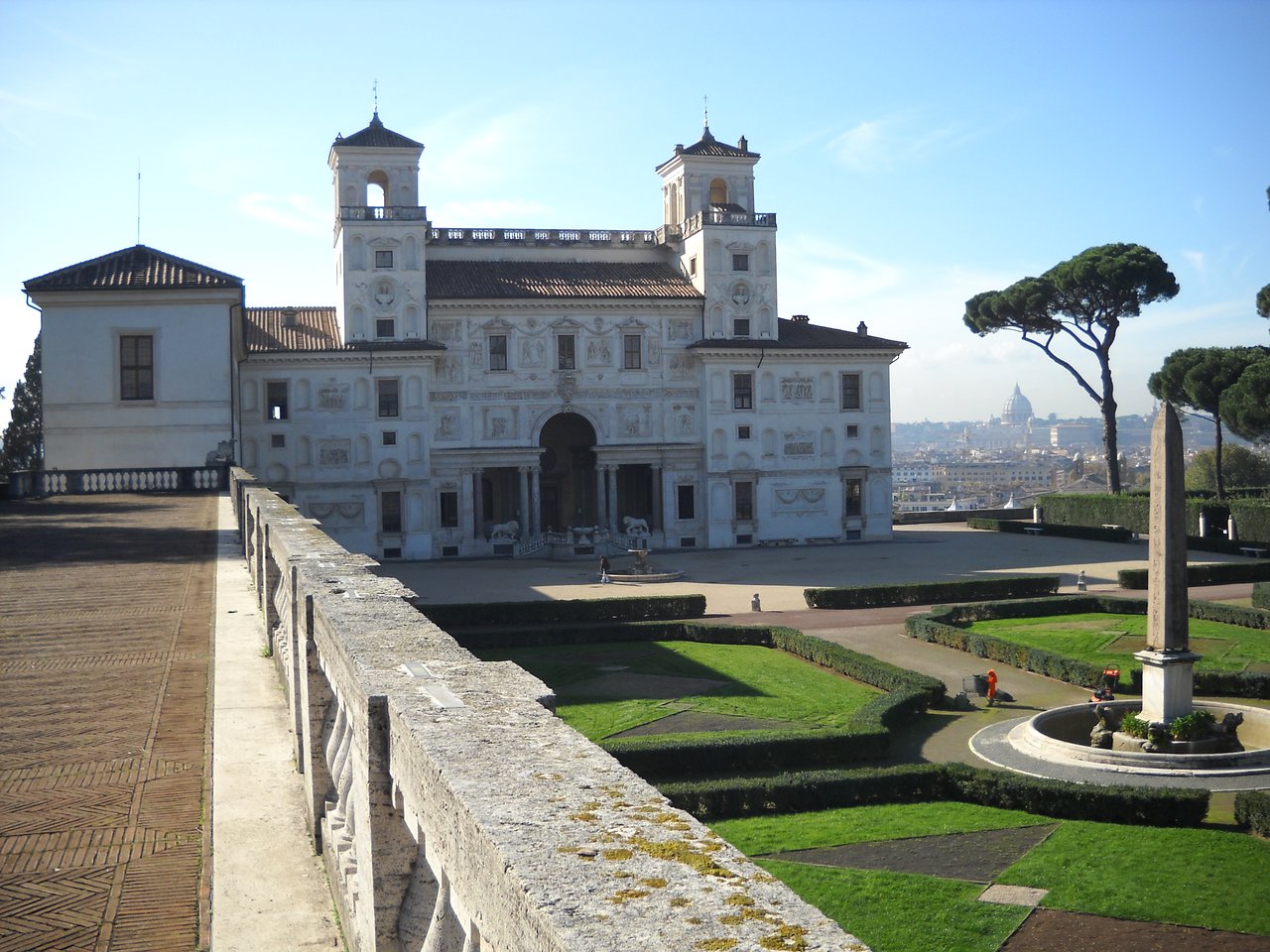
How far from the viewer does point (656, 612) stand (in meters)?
33.6

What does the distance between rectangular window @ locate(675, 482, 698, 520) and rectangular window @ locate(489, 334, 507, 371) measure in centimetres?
862

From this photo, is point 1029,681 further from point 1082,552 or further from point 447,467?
point 447,467

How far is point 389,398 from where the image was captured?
50.3 m

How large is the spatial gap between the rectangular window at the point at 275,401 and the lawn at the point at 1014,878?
37.0m

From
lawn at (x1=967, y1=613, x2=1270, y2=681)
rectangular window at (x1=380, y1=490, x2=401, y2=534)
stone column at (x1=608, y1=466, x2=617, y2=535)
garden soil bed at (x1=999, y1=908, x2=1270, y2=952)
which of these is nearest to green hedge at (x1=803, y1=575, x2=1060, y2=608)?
lawn at (x1=967, y1=613, x2=1270, y2=681)

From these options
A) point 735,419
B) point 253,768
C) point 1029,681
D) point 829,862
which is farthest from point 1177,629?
point 735,419

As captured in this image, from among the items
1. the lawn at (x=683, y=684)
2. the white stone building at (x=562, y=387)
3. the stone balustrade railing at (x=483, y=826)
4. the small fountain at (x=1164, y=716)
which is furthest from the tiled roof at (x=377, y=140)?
the stone balustrade railing at (x=483, y=826)

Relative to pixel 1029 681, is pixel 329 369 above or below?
above

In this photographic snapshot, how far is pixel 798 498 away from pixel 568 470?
9908 mm

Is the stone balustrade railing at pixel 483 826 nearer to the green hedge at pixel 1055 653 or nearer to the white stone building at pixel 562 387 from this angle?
the green hedge at pixel 1055 653

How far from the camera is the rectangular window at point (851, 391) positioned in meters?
54.5

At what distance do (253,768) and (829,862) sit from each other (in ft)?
28.1

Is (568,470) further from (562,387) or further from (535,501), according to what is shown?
(562,387)

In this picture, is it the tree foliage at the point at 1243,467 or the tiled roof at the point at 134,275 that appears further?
the tree foliage at the point at 1243,467
